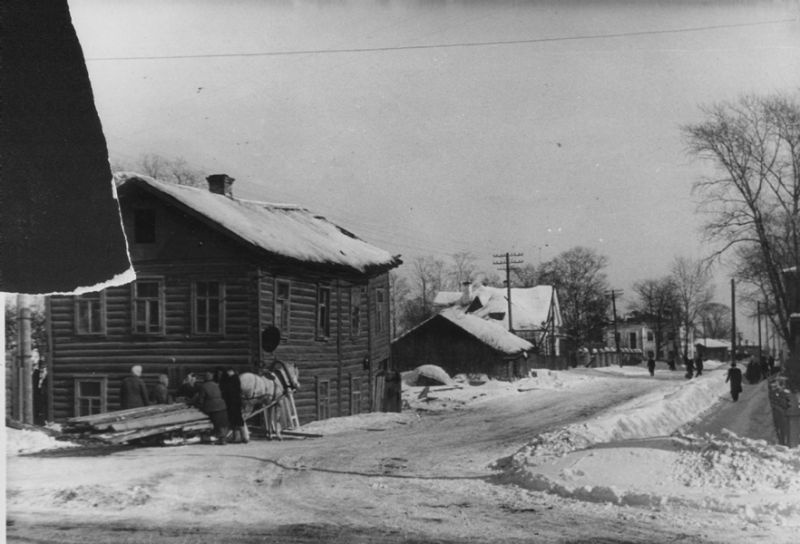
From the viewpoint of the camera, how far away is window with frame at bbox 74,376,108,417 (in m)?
7.23

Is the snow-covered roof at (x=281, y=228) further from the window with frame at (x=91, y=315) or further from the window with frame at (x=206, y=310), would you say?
the window with frame at (x=91, y=315)

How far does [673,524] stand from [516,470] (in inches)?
106

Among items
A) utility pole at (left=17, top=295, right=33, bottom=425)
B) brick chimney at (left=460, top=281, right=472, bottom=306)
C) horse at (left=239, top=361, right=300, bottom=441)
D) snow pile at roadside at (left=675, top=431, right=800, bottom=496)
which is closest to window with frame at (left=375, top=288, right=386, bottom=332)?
brick chimney at (left=460, top=281, right=472, bottom=306)

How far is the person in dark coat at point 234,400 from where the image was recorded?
27.5 ft

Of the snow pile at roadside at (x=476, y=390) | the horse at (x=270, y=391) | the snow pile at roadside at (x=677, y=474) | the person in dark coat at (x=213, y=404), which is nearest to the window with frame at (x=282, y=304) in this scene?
the horse at (x=270, y=391)

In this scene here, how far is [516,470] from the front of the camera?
30.3ft

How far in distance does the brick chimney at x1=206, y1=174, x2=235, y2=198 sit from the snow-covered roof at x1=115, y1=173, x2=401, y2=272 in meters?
0.05

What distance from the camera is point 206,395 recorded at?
27.4 ft

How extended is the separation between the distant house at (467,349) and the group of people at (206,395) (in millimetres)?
24007

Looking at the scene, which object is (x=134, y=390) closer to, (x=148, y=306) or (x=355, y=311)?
(x=148, y=306)

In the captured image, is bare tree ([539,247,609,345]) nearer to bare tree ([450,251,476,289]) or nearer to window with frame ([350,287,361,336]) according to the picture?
bare tree ([450,251,476,289])

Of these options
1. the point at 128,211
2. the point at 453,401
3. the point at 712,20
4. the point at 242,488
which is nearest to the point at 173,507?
the point at 242,488

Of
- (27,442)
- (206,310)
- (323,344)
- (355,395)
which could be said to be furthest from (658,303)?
(27,442)

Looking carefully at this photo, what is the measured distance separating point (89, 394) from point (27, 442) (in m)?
0.78
